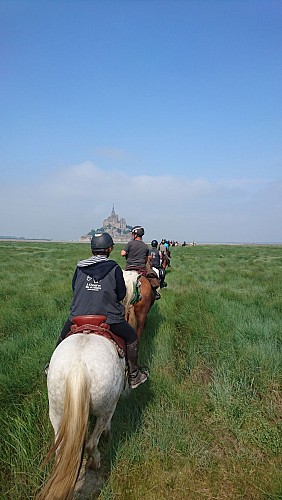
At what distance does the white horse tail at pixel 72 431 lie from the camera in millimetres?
2199

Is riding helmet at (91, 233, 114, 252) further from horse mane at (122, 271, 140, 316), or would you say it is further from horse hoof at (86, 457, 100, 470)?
horse hoof at (86, 457, 100, 470)

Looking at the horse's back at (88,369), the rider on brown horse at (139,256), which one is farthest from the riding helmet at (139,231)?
the horse's back at (88,369)

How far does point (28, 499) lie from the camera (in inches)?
97.7

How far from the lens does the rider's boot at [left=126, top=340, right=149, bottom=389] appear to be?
3.33 meters

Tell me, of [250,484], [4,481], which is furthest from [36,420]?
[250,484]

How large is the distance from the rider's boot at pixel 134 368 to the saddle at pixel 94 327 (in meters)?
0.33

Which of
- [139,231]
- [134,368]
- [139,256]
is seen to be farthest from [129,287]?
[139,231]

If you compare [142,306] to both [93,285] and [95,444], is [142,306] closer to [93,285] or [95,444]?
[93,285]

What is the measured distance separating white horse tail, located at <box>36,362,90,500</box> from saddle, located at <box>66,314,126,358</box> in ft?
1.68

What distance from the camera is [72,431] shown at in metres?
2.27

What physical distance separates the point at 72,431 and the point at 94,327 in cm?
85

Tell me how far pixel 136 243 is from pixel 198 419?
369 cm

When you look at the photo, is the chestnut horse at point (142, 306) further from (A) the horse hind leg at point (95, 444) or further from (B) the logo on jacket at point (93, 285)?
(A) the horse hind leg at point (95, 444)

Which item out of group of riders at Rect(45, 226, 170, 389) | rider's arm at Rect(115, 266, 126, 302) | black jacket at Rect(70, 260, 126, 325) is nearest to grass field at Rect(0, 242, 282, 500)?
group of riders at Rect(45, 226, 170, 389)
